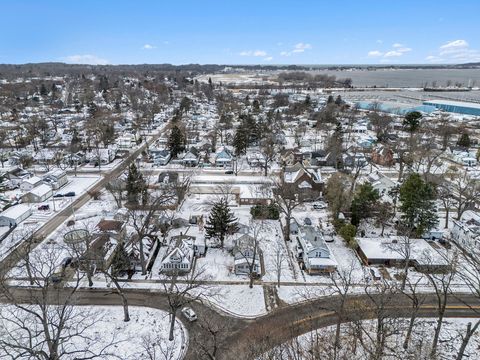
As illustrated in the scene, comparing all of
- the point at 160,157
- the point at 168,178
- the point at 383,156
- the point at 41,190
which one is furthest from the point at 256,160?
the point at 41,190

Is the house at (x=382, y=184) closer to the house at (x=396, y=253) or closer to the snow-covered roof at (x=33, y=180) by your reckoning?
the house at (x=396, y=253)

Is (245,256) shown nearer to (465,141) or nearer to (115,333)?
(115,333)

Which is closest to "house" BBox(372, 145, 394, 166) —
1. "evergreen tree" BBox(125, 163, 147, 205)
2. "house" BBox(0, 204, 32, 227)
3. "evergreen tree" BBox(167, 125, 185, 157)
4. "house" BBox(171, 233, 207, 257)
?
"evergreen tree" BBox(167, 125, 185, 157)

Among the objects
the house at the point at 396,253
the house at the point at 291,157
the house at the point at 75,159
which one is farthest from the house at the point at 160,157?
the house at the point at 396,253

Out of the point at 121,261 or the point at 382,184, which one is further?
the point at 382,184

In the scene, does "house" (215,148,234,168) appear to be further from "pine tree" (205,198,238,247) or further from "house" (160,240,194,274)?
"house" (160,240,194,274)

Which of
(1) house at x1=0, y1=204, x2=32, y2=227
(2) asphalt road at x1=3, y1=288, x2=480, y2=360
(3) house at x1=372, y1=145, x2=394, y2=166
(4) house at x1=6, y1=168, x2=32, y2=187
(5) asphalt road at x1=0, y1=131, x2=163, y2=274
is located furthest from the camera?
(3) house at x1=372, y1=145, x2=394, y2=166
